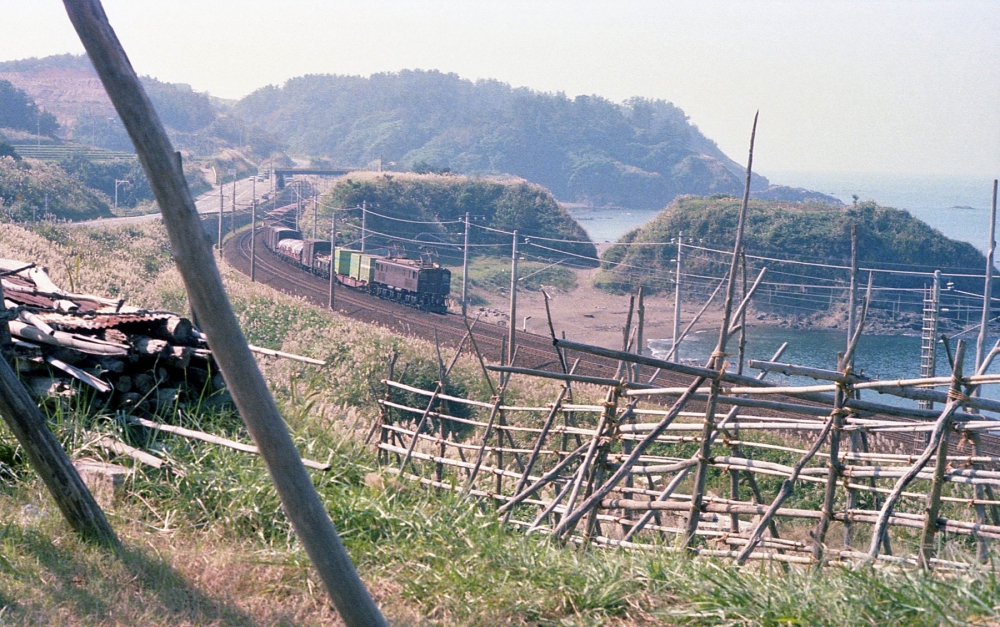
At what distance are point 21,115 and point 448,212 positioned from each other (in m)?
30.5

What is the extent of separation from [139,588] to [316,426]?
6.53 feet

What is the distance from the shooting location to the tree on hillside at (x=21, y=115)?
54.3 meters

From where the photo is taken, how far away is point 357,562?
3982 millimetres

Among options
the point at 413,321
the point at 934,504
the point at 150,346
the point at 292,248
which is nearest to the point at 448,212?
the point at 292,248

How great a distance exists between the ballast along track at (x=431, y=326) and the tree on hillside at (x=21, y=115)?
2837cm

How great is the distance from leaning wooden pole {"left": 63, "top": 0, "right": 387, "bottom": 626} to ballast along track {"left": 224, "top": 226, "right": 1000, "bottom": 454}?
12.1m

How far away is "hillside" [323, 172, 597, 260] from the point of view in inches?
1822

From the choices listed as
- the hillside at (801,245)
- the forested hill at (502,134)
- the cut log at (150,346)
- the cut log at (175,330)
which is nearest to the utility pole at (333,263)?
the hillside at (801,245)

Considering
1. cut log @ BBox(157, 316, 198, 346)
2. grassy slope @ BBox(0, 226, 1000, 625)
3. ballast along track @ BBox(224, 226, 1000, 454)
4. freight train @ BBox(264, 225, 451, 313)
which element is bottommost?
ballast along track @ BBox(224, 226, 1000, 454)

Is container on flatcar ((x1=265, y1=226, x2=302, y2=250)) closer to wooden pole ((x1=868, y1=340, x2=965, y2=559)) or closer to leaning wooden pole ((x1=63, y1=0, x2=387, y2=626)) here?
wooden pole ((x1=868, y1=340, x2=965, y2=559))

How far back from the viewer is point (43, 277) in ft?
24.2

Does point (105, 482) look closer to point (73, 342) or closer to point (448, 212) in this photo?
point (73, 342)

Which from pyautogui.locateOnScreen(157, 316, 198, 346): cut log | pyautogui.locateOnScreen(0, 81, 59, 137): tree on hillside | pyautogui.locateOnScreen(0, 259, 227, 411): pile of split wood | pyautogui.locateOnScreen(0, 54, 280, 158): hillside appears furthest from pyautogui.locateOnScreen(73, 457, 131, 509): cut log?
pyautogui.locateOnScreen(0, 54, 280, 158): hillside

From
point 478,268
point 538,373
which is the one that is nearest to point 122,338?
point 538,373
